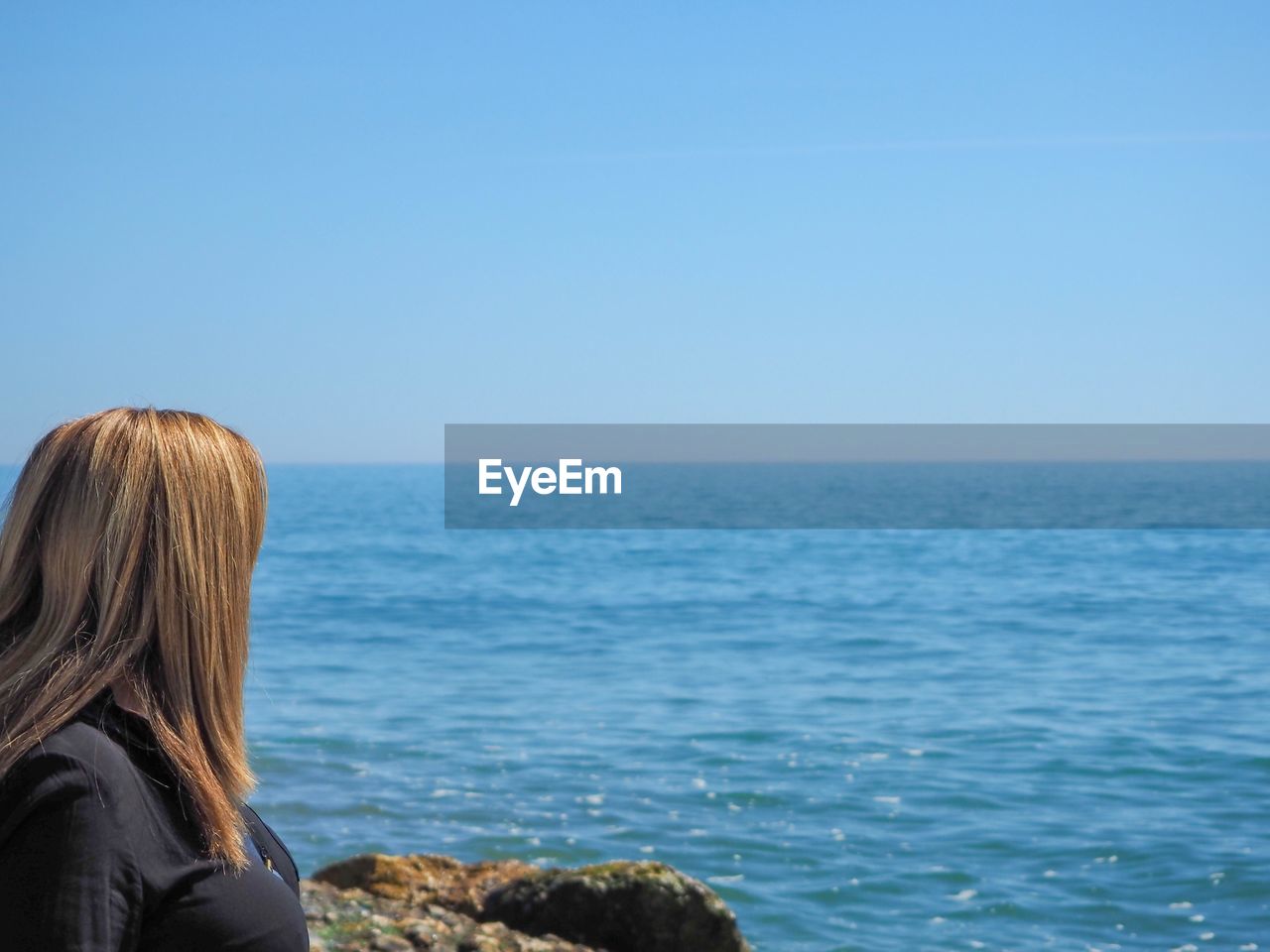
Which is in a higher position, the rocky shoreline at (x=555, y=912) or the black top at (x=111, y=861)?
the black top at (x=111, y=861)

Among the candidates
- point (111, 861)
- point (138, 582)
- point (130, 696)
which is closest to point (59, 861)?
point (111, 861)

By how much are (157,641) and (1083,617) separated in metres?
30.6

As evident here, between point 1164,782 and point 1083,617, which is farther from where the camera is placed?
point 1083,617

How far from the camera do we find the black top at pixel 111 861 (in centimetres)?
183

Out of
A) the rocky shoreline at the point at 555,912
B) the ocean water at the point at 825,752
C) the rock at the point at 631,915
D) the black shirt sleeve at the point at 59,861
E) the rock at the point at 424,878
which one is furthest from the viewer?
the ocean water at the point at 825,752

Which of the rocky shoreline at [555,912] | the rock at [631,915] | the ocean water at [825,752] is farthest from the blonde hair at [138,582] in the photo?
the ocean water at [825,752]

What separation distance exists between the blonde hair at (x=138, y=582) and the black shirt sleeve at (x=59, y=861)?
0.52ft

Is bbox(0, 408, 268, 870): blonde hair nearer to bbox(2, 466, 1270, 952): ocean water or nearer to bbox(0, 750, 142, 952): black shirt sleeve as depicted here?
bbox(0, 750, 142, 952): black shirt sleeve

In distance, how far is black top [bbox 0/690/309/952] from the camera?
1.83 meters

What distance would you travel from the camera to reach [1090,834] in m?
12.0

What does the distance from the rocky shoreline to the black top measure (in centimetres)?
533

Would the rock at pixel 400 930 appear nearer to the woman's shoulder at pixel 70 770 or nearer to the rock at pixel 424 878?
the rock at pixel 424 878

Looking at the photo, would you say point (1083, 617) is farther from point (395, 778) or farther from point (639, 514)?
point (639, 514)

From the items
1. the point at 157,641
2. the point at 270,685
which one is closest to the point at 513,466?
the point at 270,685
